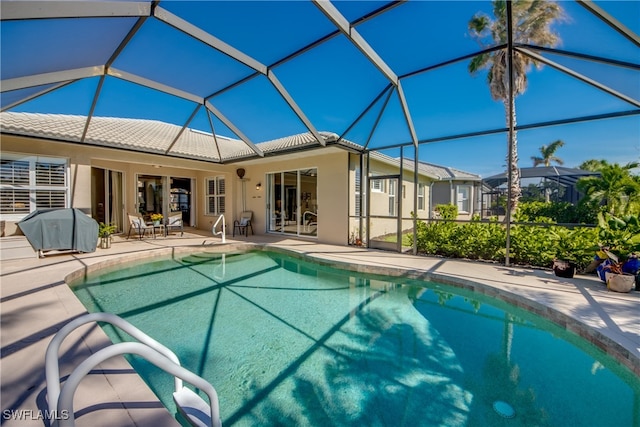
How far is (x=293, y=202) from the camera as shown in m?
Result: 11.3

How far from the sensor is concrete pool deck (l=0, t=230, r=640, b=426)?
79.3 inches

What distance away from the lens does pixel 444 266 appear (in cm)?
662

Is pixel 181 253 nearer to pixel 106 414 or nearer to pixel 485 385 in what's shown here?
pixel 106 414

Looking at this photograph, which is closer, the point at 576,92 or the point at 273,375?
the point at 273,375

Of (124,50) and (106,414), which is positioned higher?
(124,50)

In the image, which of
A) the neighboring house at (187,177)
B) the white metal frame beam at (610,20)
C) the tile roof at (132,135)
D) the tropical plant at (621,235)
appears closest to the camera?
the white metal frame beam at (610,20)

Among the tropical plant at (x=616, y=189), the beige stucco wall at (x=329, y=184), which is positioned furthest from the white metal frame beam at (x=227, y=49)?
the tropical plant at (x=616, y=189)

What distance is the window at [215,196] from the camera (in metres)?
12.9

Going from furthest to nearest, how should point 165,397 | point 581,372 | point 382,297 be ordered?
point 382,297 → point 581,372 → point 165,397

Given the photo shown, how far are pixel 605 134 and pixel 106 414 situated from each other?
37.4ft

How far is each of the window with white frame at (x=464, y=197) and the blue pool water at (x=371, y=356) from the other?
47.6 feet

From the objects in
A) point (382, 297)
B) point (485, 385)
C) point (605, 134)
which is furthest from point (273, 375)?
point (605, 134)

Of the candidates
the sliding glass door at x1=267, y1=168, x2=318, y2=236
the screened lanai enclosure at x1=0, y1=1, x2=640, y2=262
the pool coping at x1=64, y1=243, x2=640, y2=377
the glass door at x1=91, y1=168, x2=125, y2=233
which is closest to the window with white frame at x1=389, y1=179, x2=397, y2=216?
the screened lanai enclosure at x1=0, y1=1, x2=640, y2=262

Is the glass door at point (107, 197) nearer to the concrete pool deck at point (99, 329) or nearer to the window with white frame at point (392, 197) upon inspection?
the concrete pool deck at point (99, 329)
